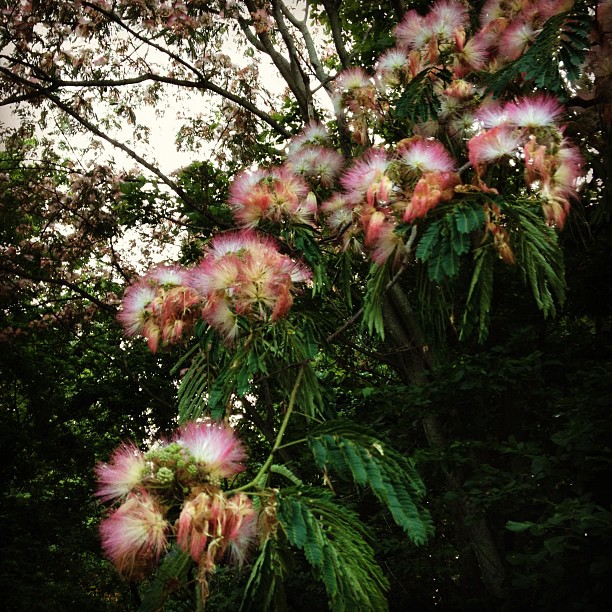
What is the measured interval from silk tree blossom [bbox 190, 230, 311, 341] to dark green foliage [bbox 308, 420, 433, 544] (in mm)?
501

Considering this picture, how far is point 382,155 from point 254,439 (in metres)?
4.75

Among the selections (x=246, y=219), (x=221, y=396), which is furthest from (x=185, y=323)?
(x=246, y=219)

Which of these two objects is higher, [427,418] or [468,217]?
[427,418]

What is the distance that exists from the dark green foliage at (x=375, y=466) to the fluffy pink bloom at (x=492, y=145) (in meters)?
1.03

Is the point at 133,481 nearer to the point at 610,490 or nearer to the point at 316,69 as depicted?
the point at 610,490

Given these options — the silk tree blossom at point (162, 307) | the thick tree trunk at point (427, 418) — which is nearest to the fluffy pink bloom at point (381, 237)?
the silk tree blossom at point (162, 307)

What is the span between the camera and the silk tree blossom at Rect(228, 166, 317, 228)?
8.53 feet

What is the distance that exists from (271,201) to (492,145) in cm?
99

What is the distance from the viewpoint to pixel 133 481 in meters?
1.51

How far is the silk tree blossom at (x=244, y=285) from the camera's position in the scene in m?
2.04

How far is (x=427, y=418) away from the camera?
396cm

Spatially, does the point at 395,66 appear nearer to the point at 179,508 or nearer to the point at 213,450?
the point at 213,450

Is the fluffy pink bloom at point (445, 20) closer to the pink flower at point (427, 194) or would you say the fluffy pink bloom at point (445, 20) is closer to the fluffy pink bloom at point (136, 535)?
the pink flower at point (427, 194)

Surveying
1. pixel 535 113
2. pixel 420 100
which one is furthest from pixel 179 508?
pixel 420 100
